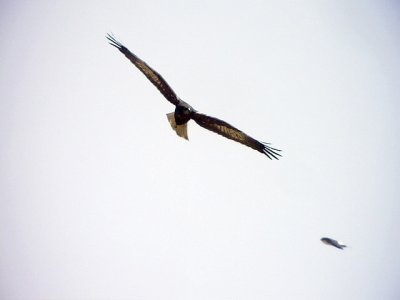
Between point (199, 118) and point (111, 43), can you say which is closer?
point (199, 118)

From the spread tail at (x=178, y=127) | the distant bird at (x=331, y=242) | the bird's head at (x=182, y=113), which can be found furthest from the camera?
the distant bird at (x=331, y=242)

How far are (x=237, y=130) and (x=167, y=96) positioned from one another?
1.71 meters

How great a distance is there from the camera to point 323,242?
12547mm

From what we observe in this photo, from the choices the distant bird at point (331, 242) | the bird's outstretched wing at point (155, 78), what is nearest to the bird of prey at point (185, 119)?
the bird's outstretched wing at point (155, 78)

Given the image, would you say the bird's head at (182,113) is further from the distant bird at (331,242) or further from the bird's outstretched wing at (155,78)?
the distant bird at (331,242)

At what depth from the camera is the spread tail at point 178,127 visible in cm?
628

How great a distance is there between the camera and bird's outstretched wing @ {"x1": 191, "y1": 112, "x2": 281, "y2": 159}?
237 inches

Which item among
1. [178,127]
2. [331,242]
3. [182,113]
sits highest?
[331,242]

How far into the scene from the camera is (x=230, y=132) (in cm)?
630

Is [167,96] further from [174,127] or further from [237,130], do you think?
[237,130]

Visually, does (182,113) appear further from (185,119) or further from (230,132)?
(230,132)

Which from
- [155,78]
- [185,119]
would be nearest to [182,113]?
[185,119]

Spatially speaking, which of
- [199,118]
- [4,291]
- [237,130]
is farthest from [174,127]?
[4,291]

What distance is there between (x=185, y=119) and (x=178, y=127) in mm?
303
